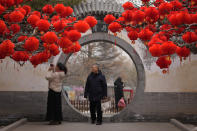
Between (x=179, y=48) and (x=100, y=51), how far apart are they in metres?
20.2

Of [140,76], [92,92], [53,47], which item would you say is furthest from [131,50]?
[53,47]

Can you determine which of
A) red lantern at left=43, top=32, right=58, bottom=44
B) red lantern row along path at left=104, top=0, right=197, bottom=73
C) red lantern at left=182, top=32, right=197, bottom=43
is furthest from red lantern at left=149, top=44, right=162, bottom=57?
red lantern at left=43, top=32, right=58, bottom=44

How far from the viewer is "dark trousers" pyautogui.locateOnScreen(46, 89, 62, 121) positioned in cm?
850

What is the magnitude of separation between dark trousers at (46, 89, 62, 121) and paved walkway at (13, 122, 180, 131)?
0.28m

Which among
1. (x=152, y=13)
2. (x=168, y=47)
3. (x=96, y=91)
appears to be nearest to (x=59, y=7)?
(x=152, y=13)

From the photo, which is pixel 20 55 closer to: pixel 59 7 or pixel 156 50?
pixel 59 7

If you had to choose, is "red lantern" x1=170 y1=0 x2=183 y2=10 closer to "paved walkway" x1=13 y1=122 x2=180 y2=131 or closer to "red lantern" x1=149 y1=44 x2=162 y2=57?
"red lantern" x1=149 y1=44 x2=162 y2=57

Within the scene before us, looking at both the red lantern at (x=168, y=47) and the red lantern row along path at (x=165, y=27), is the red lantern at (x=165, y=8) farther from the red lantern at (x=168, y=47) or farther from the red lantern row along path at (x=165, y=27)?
the red lantern at (x=168, y=47)

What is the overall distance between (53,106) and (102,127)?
152 centimetres

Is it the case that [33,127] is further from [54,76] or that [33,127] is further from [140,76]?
[140,76]

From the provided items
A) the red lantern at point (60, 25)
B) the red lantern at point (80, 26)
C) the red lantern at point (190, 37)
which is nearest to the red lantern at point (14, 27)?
the red lantern at point (60, 25)

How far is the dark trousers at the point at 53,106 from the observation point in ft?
27.9

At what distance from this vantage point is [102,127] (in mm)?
A: 8234

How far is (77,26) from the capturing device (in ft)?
15.7
